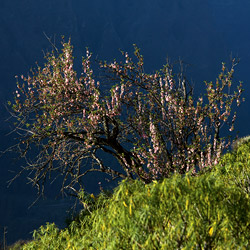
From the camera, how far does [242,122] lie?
118750 mm

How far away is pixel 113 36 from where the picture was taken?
119688 mm

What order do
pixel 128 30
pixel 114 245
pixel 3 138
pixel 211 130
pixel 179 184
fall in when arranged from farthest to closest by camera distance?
pixel 128 30 → pixel 3 138 → pixel 211 130 → pixel 179 184 → pixel 114 245

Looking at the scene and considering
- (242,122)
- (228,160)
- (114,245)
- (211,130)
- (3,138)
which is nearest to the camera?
(114,245)

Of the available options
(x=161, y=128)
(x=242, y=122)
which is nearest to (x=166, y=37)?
(x=242, y=122)

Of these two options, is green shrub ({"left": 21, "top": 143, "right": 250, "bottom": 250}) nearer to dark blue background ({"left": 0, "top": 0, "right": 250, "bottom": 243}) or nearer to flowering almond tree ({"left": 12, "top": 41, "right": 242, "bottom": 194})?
flowering almond tree ({"left": 12, "top": 41, "right": 242, "bottom": 194})

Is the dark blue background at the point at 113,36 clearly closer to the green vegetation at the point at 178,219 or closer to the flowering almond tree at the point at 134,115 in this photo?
the flowering almond tree at the point at 134,115

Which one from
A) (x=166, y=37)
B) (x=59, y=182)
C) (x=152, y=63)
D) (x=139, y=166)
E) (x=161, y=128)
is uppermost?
(x=166, y=37)

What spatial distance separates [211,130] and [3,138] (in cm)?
8673

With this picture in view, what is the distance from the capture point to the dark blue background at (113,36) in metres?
87.9

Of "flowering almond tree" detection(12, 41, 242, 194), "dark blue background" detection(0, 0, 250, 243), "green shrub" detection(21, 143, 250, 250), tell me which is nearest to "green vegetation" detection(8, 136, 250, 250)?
"green shrub" detection(21, 143, 250, 250)

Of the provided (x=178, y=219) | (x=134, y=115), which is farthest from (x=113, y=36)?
(x=178, y=219)

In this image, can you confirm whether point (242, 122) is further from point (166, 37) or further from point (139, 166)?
point (139, 166)

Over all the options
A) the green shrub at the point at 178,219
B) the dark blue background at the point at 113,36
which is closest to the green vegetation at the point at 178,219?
the green shrub at the point at 178,219

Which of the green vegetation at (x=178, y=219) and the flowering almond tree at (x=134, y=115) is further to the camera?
the flowering almond tree at (x=134, y=115)
